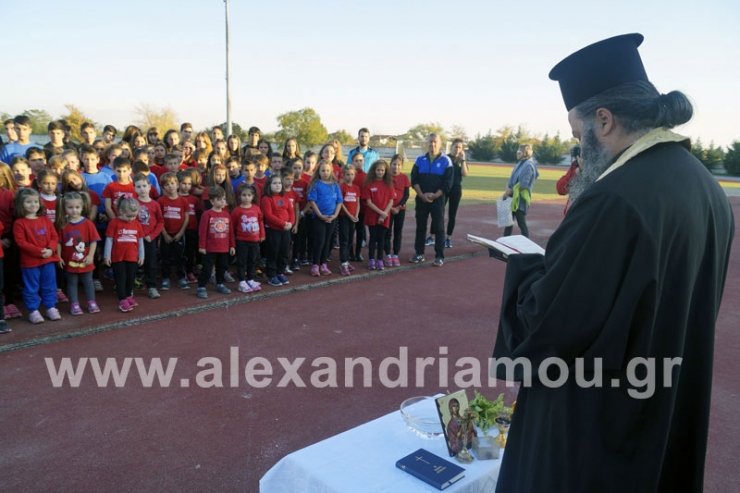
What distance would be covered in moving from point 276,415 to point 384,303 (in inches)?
121

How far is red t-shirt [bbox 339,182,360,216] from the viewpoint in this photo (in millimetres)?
8562

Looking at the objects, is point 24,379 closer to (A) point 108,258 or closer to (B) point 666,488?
(A) point 108,258

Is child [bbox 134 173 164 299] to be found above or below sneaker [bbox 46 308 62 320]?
above

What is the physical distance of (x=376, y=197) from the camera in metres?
8.88

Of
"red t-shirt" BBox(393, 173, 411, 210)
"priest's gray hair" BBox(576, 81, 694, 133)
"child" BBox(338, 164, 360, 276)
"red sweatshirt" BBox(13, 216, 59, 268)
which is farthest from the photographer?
"red t-shirt" BBox(393, 173, 411, 210)

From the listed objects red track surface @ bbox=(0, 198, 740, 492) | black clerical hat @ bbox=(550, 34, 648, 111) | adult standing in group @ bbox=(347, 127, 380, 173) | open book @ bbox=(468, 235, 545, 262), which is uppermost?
black clerical hat @ bbox=(550, 34, 648, 111)

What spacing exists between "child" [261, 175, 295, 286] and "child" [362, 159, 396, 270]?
1619mm

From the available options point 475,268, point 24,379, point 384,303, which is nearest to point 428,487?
point 24,379

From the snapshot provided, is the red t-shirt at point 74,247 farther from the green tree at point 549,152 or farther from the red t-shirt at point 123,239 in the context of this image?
the green tree at point 549,152

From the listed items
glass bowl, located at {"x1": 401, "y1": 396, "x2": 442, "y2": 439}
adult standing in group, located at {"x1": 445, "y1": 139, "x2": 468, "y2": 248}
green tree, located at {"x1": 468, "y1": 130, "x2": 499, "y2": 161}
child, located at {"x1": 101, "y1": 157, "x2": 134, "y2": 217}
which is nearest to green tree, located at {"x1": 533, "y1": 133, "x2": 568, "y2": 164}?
green tree, located at {"x1": 468, "y1": 130, "x2": 499, "y2": 161}

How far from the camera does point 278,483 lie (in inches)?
94.1

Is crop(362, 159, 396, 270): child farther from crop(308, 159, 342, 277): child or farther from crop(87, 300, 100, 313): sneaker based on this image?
crop(87, 300, 100, 313): sneaker

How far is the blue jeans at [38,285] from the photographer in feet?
18.8

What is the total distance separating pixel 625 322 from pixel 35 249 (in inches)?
230
